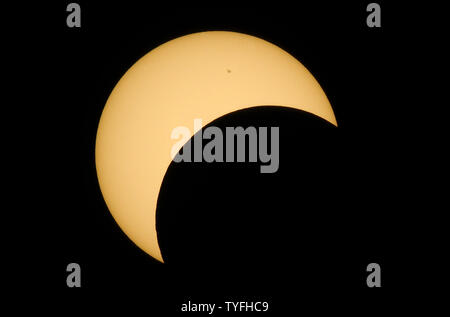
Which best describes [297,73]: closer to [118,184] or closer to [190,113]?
[190,113]

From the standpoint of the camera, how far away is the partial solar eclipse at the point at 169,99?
187 cm

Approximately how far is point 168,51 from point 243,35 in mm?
390

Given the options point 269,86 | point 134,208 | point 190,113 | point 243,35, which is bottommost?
point 134,208

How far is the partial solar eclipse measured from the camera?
1.87 meters

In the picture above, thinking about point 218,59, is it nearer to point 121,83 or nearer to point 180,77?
point 180,77

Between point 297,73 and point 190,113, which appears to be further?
point 297,73

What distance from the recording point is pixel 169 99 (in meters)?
1.87

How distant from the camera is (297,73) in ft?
6.74

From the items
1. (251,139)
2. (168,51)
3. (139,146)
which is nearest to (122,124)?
(139,146)

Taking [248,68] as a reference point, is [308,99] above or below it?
below

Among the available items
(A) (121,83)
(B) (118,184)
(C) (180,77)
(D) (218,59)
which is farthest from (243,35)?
(B) (118,184)

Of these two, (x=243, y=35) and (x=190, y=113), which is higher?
(x=243, y=35)

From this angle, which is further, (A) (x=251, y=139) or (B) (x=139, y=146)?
(A) (x=251, y=139)

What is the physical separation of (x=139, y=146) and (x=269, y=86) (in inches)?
25.4
